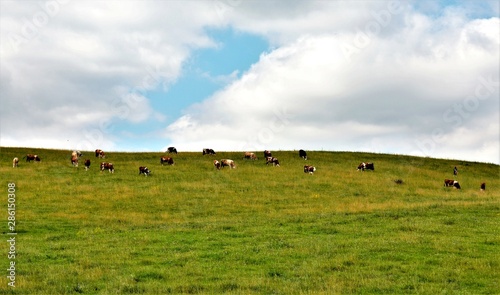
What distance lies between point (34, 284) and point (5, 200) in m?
26.1

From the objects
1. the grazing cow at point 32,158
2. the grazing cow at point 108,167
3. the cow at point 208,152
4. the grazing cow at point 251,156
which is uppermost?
the cow at point 208,152

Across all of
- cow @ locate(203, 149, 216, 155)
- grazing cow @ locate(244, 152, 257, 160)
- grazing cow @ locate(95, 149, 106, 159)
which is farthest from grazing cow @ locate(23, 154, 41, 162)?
grazing cow @ locate(244, 152, 257, 160)

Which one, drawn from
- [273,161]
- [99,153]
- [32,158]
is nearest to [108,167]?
[99,153]

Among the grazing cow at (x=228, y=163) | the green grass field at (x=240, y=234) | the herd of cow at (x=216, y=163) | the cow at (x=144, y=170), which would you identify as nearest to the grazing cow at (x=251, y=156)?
the herd of cow at (x=216, y=163)

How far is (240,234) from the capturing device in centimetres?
2616

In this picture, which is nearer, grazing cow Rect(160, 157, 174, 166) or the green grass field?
the green grass field

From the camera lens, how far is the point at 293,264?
19438 millimetres

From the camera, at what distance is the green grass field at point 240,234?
1700 centimetres

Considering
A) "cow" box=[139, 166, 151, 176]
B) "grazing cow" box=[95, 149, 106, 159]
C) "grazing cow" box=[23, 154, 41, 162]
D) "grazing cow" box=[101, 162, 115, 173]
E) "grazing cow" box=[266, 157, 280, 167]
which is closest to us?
"cow" box=[139, 166, 151, 176]

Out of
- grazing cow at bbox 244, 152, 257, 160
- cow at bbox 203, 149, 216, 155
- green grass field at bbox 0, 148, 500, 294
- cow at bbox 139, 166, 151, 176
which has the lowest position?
green grass field at bbox 0, 148, 500, 294

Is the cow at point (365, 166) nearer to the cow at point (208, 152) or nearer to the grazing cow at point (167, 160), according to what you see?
the cow at point (208, 152)

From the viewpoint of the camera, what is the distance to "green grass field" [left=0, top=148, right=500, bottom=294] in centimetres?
1700

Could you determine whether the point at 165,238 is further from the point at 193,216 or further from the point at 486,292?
the point at 486,292

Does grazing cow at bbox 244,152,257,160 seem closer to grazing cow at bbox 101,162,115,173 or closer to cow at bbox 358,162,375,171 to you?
cow at bbox 358,162,375,171
